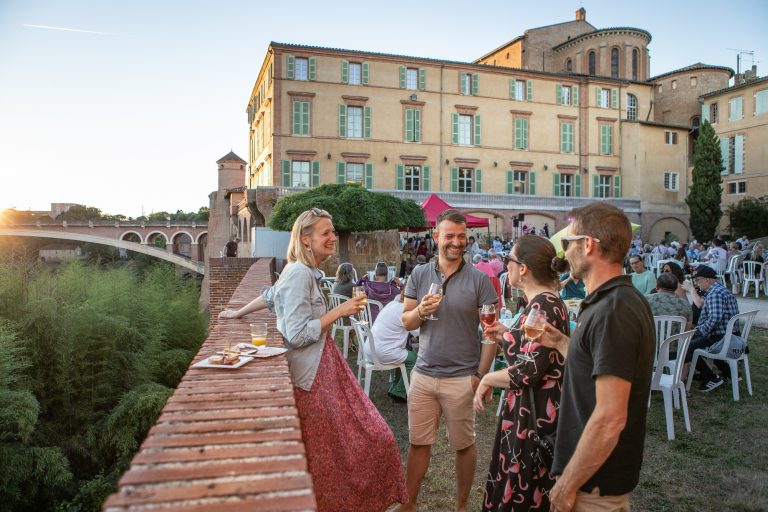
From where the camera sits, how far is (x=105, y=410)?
553cm

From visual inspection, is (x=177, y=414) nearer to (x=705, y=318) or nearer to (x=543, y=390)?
(x=543, y=390)

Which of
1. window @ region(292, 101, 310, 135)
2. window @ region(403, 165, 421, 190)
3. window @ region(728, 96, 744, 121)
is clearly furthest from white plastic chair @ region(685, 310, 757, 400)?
window @ region(728, 96, 744, 121)

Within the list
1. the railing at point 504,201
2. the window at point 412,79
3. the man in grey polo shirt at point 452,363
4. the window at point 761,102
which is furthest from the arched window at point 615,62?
the man in grey polo shirt at point 452,363

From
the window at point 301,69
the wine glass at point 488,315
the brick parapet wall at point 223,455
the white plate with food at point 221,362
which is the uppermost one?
the window at point 301,69

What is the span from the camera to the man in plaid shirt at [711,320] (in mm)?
5961

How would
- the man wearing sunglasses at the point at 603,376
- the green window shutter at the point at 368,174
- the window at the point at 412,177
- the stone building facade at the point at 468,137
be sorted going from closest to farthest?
1. the man wearing sunglasses at the point at 603,376
2. the stone building facade at the point at 468,137
3. the green window shutter at the point at 368,174
4. the window at the point at 412,177

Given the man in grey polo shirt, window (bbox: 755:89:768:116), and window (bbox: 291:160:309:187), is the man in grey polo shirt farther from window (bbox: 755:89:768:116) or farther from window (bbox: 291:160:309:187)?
window (bbox: 755:89:768:116)

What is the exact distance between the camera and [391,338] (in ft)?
17.7

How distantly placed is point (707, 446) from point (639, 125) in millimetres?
34369

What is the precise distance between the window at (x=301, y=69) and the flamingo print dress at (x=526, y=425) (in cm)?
2938

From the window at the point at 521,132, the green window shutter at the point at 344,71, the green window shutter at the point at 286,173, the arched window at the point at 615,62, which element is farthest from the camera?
the arched window at the point at 615,62

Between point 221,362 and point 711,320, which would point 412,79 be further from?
point 221,362

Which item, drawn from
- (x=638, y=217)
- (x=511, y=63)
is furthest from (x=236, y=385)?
(x=511, y=63)

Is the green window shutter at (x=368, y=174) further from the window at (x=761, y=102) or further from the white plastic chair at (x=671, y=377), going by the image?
the white plastic chair at (x=671, y=377)
